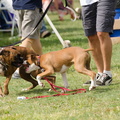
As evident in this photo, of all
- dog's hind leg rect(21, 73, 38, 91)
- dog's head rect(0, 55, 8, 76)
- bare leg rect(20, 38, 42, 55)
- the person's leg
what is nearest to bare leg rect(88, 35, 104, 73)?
the person's leg

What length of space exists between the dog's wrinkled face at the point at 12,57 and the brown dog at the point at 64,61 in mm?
168

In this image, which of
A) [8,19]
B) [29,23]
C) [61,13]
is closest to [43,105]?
[29,23]

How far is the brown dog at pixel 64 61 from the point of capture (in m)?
5.73

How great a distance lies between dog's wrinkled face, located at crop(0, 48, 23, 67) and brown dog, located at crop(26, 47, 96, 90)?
17 cm

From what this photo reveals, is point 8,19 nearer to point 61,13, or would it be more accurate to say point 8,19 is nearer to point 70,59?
point 61,13

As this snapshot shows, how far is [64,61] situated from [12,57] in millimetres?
748

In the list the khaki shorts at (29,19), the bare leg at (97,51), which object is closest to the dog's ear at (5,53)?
the khaki shorts at (29,19)

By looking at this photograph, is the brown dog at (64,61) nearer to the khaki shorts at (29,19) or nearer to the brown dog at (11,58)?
the brown dog at (11,58)

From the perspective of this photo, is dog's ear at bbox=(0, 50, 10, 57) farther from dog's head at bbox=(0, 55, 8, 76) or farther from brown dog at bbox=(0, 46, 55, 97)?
dog's head at bbox=(0, 55, 8, 76)

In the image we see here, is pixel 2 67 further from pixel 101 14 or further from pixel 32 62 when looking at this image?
pixel 101 14

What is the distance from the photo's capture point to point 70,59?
5828 millimetres

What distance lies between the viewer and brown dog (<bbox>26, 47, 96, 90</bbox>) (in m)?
5.73

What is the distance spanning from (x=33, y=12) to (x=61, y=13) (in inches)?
641

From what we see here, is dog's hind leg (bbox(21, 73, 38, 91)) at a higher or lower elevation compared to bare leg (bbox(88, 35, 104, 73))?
lower
